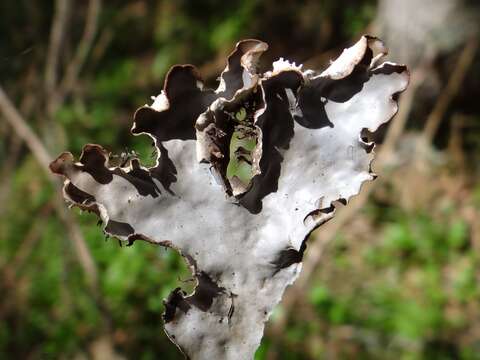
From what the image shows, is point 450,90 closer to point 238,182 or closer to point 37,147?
point 37,147

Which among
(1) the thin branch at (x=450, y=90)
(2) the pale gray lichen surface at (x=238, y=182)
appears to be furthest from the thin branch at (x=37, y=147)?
(1) the thin branch at (x=450, y=90)

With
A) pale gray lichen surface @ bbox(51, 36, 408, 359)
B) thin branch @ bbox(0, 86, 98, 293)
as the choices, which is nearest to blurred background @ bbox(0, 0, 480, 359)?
thin branch @ bbox(0, 86, 98, 293)

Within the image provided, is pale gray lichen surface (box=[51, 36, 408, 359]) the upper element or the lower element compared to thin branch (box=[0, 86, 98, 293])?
upper

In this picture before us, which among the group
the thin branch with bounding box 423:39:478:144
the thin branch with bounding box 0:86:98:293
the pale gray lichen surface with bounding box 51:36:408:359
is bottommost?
the thin branch with bounding box 423:39:478:144

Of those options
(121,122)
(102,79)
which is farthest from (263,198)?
(102,79)

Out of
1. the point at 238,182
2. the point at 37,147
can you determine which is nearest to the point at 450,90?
the point at 37,147

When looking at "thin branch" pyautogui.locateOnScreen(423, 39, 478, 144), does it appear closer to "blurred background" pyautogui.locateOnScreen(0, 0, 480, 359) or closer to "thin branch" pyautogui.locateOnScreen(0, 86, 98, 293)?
"blurred background" pyautogui.locateOnScreen(0, 0, 480, 359)
